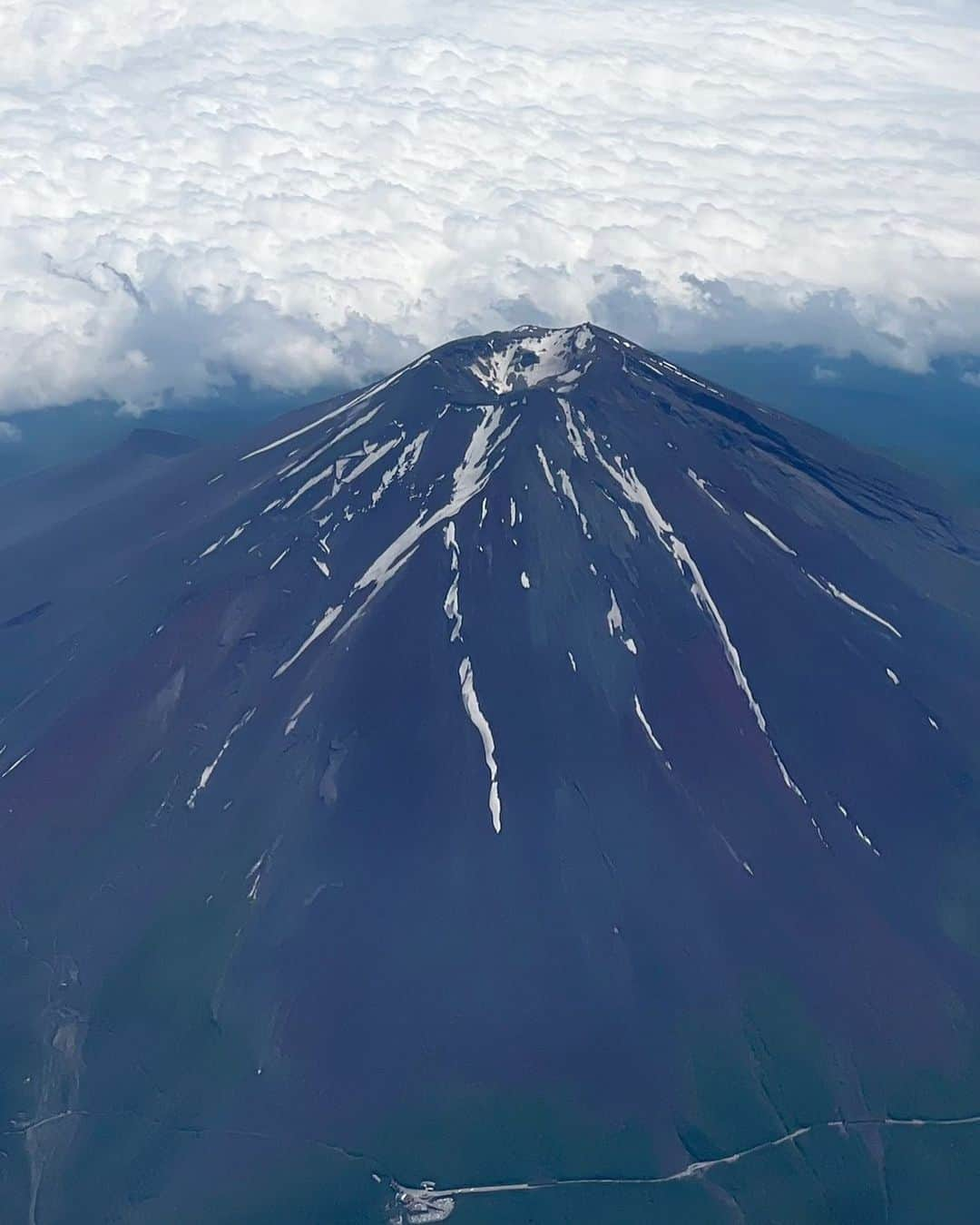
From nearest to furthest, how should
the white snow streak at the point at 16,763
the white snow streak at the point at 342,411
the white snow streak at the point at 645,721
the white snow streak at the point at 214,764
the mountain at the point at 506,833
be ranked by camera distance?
1. the mountain at the point at 506,833
2. the white snow streak at the point at 645,721
3. the white snow streak at the point at 214,764
4. the white snow streak at the point at 16,763
5. the white snow streak at the point at 342,411

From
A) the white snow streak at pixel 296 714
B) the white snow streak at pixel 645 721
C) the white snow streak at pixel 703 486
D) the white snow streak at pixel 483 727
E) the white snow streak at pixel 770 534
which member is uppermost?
the white snow streak at pixel 703 486

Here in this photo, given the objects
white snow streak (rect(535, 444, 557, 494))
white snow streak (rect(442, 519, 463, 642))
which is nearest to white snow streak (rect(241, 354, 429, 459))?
white snow streak (rect(535, 444, 557, 494))

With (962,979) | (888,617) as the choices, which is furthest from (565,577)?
(962,979)

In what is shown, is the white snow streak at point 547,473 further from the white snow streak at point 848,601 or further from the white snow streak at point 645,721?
the white snow streak at point 848,601

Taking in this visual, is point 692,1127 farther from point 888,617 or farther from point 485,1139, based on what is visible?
point 888,617

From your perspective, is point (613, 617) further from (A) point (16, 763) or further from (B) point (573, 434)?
(A) point (16, 763)

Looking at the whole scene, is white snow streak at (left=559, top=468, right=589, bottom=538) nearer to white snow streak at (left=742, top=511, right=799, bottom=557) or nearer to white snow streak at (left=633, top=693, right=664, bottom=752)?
white snow streak at (left=742, top=511, right=799, bottom=557)

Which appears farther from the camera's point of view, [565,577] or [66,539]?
[66,539]

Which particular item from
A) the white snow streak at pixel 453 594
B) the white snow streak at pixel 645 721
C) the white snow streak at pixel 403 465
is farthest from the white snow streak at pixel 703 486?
the white snow streak at pixel 403 465
